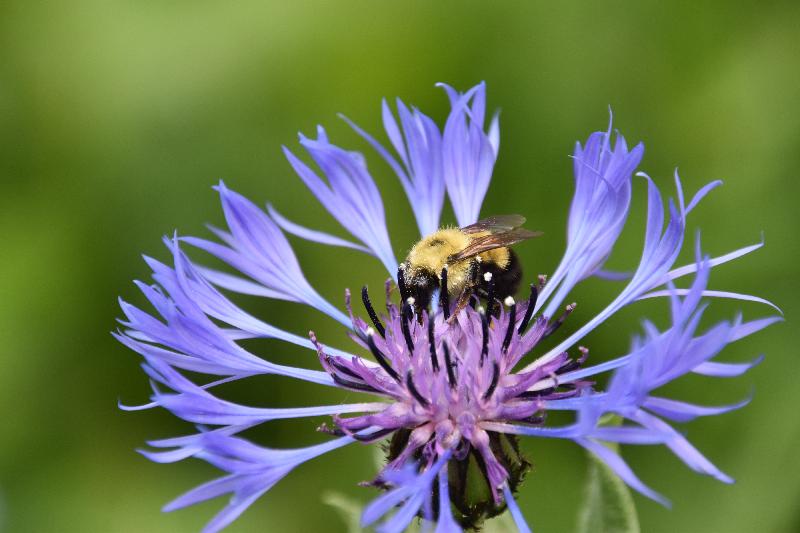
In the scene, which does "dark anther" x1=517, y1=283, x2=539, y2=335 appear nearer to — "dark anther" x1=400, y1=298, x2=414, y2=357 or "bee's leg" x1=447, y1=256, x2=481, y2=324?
"bee's leg" x1=447, y1=256, x2=481, y2=324

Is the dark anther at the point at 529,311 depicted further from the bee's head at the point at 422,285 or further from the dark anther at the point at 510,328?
the bee's head at the point at 422,285

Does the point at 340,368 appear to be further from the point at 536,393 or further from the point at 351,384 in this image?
the point at 536,393

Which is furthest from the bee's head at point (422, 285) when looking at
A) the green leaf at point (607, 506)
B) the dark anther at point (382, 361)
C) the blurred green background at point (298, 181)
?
the blurred green background at point (298, 181)

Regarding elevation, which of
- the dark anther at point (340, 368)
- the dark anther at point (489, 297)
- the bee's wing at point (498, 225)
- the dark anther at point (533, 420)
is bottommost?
the dark anther at point (533, 420)

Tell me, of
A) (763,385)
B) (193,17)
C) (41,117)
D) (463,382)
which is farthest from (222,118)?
(763,385)

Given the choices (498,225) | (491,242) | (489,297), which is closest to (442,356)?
(489,297)

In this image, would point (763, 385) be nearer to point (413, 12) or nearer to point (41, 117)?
point (413, 12)
